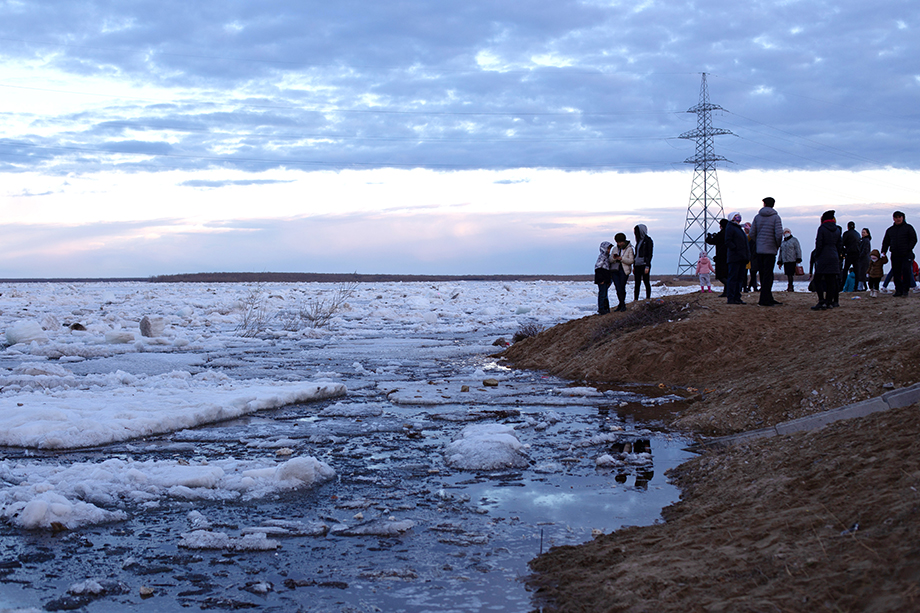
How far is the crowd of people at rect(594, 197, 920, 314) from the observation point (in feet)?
38.4

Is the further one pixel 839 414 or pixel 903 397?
pixel 839 414

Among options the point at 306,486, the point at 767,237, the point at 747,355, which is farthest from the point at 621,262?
the point at 306,486

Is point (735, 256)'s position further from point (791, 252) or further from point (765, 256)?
point (791, 252)

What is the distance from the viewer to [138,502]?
5211 millimetres

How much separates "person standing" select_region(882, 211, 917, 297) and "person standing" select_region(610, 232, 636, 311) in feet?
15.7

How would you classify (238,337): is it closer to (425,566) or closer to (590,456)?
(590,456)

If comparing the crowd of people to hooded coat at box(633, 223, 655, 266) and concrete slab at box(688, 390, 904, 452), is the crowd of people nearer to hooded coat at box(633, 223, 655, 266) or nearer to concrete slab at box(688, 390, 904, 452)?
hooded coat at box(633, 223, 655, 266)

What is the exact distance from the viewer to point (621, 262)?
13.8m

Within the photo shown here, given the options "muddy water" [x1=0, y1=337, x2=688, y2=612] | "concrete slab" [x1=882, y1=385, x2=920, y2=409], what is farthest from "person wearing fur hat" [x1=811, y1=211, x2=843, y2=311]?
"concrete slab" [x1=882, y1=385, x2=920, y2=409]

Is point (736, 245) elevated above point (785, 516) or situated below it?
above

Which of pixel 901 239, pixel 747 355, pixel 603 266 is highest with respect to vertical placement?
pixel 901 239

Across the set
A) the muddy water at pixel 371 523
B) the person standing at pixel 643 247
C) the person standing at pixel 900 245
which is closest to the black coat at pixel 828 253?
the person standing at pixel 900 245

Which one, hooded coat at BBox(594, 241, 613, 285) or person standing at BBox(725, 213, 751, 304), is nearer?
person standing at BBox(725, 213, 751, 304)

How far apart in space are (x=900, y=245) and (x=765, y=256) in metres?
3.67
